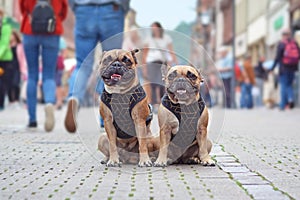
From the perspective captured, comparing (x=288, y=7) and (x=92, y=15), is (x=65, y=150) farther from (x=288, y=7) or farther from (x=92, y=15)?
(x=288, y=7)

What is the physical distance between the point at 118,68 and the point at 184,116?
0.56 meters

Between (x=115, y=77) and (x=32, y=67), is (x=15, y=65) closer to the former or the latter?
(x=32, y=67)

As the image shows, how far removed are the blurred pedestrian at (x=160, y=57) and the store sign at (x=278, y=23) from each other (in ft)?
93.4

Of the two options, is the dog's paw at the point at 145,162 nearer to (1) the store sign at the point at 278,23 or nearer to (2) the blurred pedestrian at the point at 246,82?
(2) the blurred pedestrian at the point at 246,82

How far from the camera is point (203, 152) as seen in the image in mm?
5289

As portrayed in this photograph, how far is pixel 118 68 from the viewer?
16.5 ft

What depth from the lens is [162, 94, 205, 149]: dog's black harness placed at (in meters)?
5.12

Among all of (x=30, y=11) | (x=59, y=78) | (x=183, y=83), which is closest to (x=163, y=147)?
(x=183, y=83)

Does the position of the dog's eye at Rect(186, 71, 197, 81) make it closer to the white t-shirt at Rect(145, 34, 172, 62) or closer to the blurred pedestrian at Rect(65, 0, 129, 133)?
the white t-shirt at Rect(145, 34, 172, 62)

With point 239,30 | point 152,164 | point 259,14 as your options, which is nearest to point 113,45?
point 152,164

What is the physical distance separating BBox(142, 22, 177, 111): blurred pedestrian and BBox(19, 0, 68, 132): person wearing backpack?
9.05 ft

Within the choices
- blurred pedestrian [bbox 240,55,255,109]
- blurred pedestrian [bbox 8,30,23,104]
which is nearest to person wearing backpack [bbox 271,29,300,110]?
blurred pedestrian [bbox 240,55,255,109]

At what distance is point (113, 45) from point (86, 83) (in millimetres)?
903

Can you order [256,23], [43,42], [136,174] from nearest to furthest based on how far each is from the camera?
[136,174] < [43,42] < [256,23]
